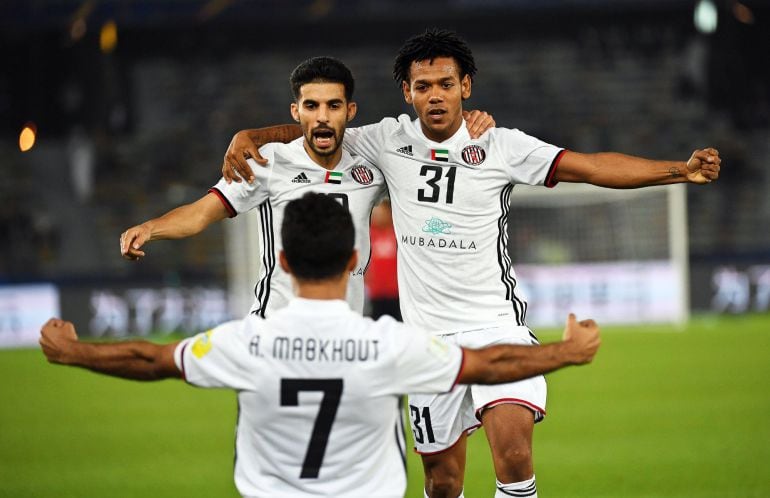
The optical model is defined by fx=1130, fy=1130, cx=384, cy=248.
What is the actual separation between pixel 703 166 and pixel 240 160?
208 cm

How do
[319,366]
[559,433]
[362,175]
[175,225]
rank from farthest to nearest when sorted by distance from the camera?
[559,433] → [362,175] → [175,225] → [319,366]

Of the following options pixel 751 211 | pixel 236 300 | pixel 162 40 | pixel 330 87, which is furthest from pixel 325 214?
pixel 162 40

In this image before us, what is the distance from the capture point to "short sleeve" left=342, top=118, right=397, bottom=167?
550 centimetres

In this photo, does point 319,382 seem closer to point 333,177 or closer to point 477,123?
point 333,177

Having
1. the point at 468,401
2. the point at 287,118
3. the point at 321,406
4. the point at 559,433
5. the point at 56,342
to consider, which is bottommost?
the point at 559,433

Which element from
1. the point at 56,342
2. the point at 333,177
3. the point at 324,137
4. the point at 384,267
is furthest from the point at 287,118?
the point at 56,342

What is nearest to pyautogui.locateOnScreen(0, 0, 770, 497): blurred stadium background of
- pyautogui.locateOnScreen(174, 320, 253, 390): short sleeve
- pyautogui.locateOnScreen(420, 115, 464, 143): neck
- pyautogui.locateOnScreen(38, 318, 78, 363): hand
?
pyautogui.locateOnScreen(420, 115, 464, 143): neck

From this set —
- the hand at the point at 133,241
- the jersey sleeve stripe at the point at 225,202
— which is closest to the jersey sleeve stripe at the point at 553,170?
the jersey sleeve stripe at the point at 225,202

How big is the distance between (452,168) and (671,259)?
14003 millimetres

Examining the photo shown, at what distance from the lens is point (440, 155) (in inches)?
213

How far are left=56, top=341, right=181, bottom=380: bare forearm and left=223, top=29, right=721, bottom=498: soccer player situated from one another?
62.0 inches

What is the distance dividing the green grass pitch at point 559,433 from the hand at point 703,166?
2.84m

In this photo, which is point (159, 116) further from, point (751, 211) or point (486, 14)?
point (751, 211)

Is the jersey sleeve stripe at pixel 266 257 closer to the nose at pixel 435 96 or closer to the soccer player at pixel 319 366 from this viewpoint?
the nose at pixel 435 96
